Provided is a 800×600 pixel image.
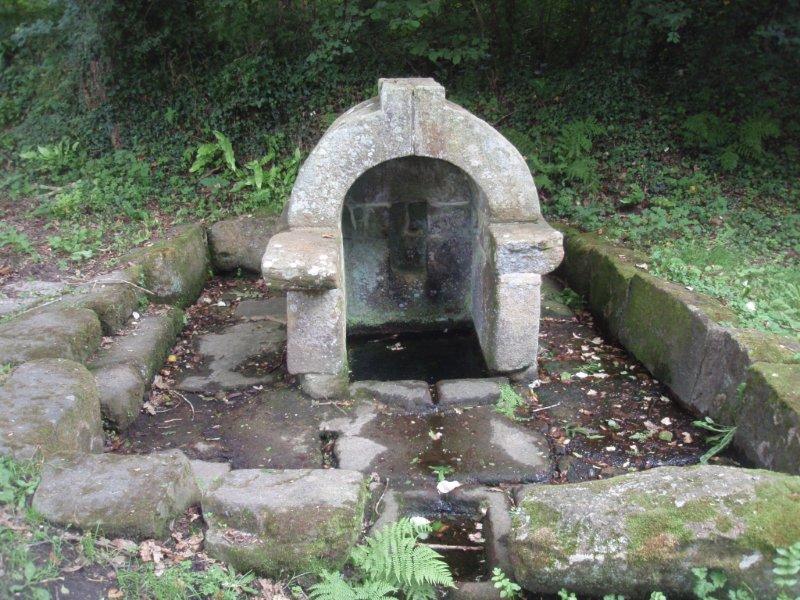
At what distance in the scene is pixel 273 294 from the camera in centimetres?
670

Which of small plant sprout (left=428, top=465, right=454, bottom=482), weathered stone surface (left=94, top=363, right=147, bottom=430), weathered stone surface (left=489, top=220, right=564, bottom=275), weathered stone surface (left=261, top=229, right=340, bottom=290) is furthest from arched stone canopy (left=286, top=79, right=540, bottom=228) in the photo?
small plant sprout (left=428, top=465, right=454, bottom=482)

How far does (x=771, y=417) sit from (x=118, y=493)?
3171 mm

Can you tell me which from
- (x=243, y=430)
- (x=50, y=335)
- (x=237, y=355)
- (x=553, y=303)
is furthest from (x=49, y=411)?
(x=553, y=303)

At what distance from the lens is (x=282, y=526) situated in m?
2.86

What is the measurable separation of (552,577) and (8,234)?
6.16m

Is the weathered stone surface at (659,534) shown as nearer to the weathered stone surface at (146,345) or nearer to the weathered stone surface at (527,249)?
the weathered stone surface at (527,249)

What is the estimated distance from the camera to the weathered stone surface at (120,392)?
13.5ft

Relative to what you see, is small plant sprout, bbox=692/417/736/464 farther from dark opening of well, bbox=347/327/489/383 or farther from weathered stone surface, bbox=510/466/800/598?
dark opening of well, bbox=347/327/489/383

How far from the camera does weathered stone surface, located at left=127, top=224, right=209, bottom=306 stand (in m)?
5.77

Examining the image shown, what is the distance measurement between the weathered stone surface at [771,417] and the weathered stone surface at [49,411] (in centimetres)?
346

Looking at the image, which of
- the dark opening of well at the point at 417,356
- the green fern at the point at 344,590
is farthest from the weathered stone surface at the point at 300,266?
the green fern at the point at 344,590

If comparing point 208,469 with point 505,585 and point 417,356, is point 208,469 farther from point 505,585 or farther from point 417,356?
point 417,356

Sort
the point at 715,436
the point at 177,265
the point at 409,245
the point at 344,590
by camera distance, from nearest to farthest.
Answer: the point at 344,590 < the point at 715,436 < the point at 409,245 < the point at 177,265

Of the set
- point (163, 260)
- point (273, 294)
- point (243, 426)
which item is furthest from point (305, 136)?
point (243, 426)
